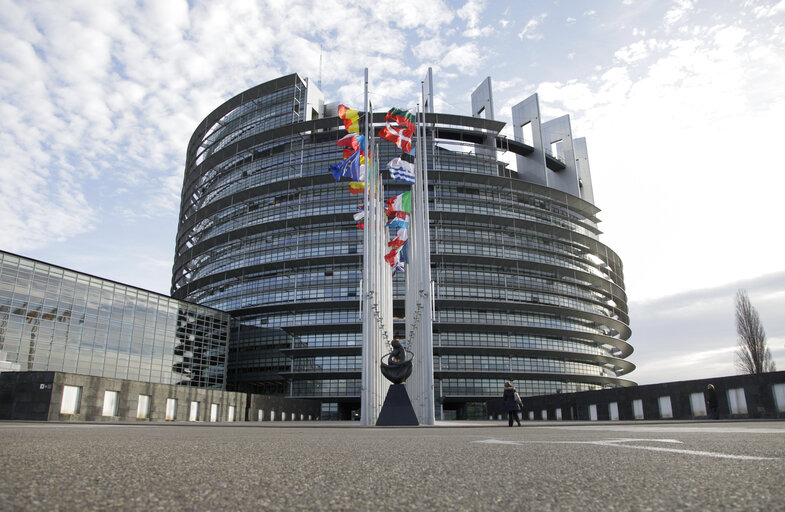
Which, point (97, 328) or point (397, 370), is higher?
point (97, 328)

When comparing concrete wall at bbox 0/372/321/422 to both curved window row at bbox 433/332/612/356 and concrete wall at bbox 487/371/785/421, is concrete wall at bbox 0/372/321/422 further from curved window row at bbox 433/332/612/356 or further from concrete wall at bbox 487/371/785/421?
curved window row at bbox 433/332/612/356

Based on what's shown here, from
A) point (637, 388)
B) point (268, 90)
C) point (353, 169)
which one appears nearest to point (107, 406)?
point (353, 169)

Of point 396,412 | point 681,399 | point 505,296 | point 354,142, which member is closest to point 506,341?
point 505,296

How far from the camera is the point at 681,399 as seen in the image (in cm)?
2328

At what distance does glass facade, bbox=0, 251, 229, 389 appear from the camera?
35656 mm

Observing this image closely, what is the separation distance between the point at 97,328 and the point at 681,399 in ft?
129

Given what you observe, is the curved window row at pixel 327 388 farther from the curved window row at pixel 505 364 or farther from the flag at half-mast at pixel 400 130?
the flag at half-mast at pixel 400 130

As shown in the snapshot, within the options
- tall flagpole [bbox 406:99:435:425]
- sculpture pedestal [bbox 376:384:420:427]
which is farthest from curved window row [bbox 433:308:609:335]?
sculpture pedestal [bbox 376:384:420:427]

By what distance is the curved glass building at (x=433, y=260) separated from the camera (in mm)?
56031

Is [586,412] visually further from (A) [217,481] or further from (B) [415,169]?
(A) [217,481]

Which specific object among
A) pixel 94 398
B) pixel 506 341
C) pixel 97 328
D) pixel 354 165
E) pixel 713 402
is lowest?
pixel 713 402

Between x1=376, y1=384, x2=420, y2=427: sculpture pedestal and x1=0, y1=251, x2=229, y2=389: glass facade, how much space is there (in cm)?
2898

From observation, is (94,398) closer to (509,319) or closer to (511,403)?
(511,403)

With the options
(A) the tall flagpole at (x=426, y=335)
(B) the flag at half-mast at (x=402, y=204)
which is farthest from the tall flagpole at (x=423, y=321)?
(B) the flag at half-mast at (x=402, y=204)
